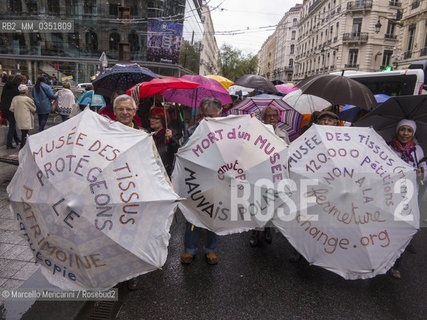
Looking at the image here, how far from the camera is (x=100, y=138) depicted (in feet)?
7.70

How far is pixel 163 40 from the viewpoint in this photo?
35562mm

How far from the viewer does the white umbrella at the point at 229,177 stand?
9.18 feet

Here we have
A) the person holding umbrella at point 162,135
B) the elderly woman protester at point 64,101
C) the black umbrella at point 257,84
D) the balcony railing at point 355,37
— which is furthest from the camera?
the balcony railing at point 355,37

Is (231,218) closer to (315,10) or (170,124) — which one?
(170,124)

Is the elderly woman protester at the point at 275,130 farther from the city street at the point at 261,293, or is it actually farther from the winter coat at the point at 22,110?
the winter coat at the point at 22,110

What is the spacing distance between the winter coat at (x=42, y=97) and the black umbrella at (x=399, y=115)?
8170 mm

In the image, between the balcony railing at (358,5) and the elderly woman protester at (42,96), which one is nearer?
the elderly woman protester at (42,96)

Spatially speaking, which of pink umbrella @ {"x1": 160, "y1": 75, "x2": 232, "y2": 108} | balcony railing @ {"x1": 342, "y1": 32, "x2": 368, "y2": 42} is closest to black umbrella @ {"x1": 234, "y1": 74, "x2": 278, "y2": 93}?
pink umbrella @ {"x1": 160, "y1": 75, "x2": 232, "y2": 108}

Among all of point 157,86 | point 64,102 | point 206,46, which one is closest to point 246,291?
point 157,86

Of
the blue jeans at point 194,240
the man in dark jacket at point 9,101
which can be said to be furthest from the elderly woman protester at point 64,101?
the blue jeans at point 194,240

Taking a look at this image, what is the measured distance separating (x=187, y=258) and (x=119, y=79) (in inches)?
149

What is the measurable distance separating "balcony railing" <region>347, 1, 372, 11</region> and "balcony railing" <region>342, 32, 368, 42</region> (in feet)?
10.6

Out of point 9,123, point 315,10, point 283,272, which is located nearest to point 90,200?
point 283,272

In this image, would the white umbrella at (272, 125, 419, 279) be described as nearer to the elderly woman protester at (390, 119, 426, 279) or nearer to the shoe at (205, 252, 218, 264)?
the elderly woman protester at (390, 119, 426, 279)
